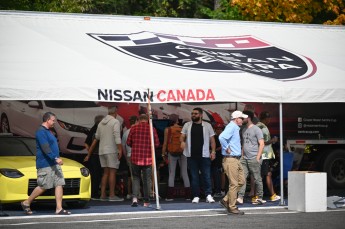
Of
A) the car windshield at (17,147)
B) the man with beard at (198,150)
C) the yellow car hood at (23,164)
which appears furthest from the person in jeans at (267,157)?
the car windshield at (17,147)

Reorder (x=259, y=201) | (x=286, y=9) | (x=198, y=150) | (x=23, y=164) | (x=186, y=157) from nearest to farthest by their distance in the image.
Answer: (x=23, y=164)
(x=259, y=201)
(x=198, y=150)
(x=186, y=157)
(x=286, y=9)

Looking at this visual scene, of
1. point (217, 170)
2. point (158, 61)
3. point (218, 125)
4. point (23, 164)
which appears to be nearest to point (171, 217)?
point (23, 164)

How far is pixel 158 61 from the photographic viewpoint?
1898 cm

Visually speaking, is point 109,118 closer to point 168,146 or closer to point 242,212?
point 168,146

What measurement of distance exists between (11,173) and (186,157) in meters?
4.36

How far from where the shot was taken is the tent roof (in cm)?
1773

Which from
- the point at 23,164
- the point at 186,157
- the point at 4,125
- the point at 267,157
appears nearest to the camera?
the point at 23,164

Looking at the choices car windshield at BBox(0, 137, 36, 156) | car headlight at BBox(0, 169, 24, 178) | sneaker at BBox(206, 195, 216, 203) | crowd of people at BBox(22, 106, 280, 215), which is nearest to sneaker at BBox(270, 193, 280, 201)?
crowd of people at BBox(22, 106, 280, 215)

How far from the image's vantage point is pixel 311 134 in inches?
949

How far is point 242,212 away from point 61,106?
6.74 meters

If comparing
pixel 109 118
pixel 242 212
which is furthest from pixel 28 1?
pixel 242 212

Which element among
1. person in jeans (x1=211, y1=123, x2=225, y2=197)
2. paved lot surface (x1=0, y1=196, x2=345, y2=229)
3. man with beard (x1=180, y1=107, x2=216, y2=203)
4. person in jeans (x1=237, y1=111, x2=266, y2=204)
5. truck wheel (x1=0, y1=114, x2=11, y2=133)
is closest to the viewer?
paved lot surface (x1=0, y1=196, x2=345, y2=229)

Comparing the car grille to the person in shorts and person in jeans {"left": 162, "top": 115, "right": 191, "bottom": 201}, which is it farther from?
person in jeans {"left": 162, "top": 115, "right": 191, "bottom": 201}

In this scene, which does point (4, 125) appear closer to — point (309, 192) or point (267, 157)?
point (267, 157)
